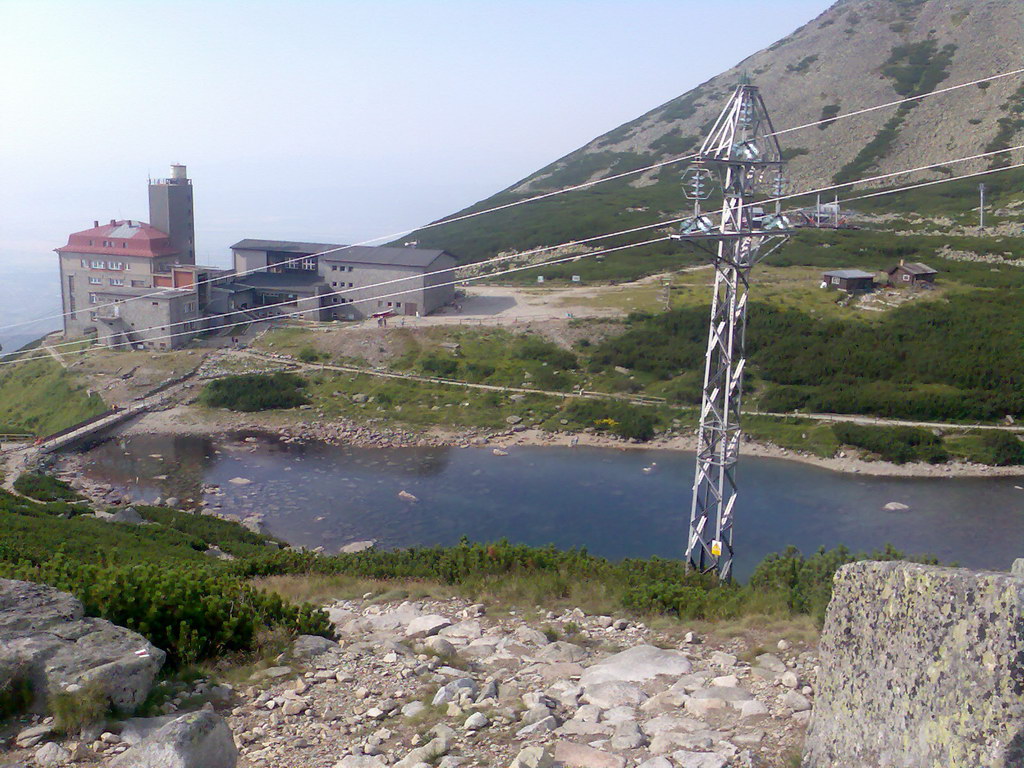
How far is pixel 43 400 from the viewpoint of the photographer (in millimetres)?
37719

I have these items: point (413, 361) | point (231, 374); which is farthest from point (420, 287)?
point (231, 374)

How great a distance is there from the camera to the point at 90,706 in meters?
5.43

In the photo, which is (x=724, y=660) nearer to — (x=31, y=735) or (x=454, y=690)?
(x=454, y=690)

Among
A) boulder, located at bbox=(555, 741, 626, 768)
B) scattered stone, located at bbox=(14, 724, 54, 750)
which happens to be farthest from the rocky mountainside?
scattered stone, located at bbox=(14, 724, 54, 750)

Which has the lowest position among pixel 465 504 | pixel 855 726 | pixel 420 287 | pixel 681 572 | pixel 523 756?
pixel 465 504

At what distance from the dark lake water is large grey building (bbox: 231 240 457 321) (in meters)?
13.3

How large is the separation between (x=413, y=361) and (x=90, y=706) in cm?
3277

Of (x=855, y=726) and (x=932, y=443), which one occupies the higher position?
(x=855, y=726)

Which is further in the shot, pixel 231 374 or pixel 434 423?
pixel 231 374

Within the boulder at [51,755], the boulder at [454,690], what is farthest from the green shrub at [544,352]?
the boulder at [51,755]

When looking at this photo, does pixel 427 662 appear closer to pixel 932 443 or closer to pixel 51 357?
pixel 932 443

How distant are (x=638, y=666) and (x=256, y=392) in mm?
30547

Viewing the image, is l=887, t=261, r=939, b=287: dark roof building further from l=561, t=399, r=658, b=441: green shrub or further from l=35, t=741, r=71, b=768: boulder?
l=35, t=741, r=71, b=768: boulder

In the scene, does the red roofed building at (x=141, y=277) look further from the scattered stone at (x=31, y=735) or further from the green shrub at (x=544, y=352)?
the scattered stone at (x=31, y=735)
